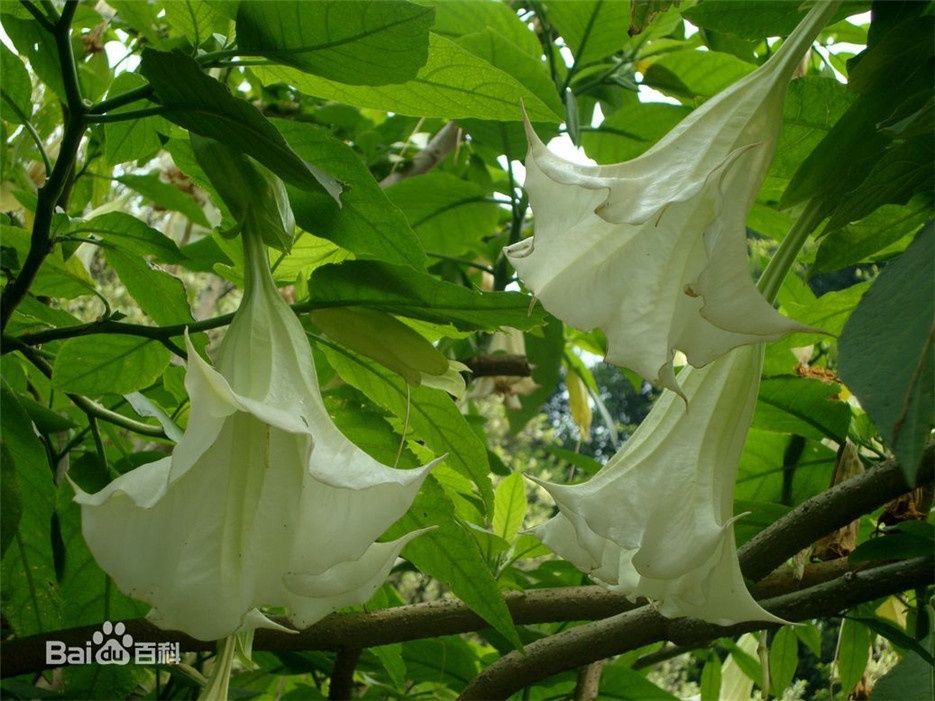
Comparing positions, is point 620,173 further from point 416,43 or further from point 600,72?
point 600,72

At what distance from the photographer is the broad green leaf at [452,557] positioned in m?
0.53

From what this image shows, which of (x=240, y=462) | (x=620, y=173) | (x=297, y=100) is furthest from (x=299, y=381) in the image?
(x=297, y=100)

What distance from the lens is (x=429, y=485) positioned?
0.56 metres

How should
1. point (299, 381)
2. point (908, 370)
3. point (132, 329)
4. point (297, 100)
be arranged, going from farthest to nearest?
point (297, 100), point (132, 329), point (299, 381), point (908, 370)

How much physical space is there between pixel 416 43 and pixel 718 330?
0.65 feet

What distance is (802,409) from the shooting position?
2.30 ft

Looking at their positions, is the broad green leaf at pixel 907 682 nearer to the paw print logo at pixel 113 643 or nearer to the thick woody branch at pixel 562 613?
the thick woody branch at pixel 562 613

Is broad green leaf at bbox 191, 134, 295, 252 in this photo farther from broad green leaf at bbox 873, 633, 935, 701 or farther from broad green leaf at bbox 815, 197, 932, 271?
broad green leaf at bbox 873, 633, 935, 701

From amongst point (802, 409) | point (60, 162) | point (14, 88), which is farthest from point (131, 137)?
point (802, 409)

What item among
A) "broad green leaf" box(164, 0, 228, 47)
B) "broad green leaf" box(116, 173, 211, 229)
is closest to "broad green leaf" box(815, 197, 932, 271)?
"broad green leaf" box(164, 0, 228, 47)

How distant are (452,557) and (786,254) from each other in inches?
10.2

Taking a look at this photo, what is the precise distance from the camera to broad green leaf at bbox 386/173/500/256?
0.97 metres

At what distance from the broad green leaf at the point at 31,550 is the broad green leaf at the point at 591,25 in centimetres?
59

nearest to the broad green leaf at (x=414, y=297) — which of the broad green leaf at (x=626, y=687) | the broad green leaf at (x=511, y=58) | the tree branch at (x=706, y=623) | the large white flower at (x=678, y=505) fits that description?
the large white flower at (x=678, y=505)
